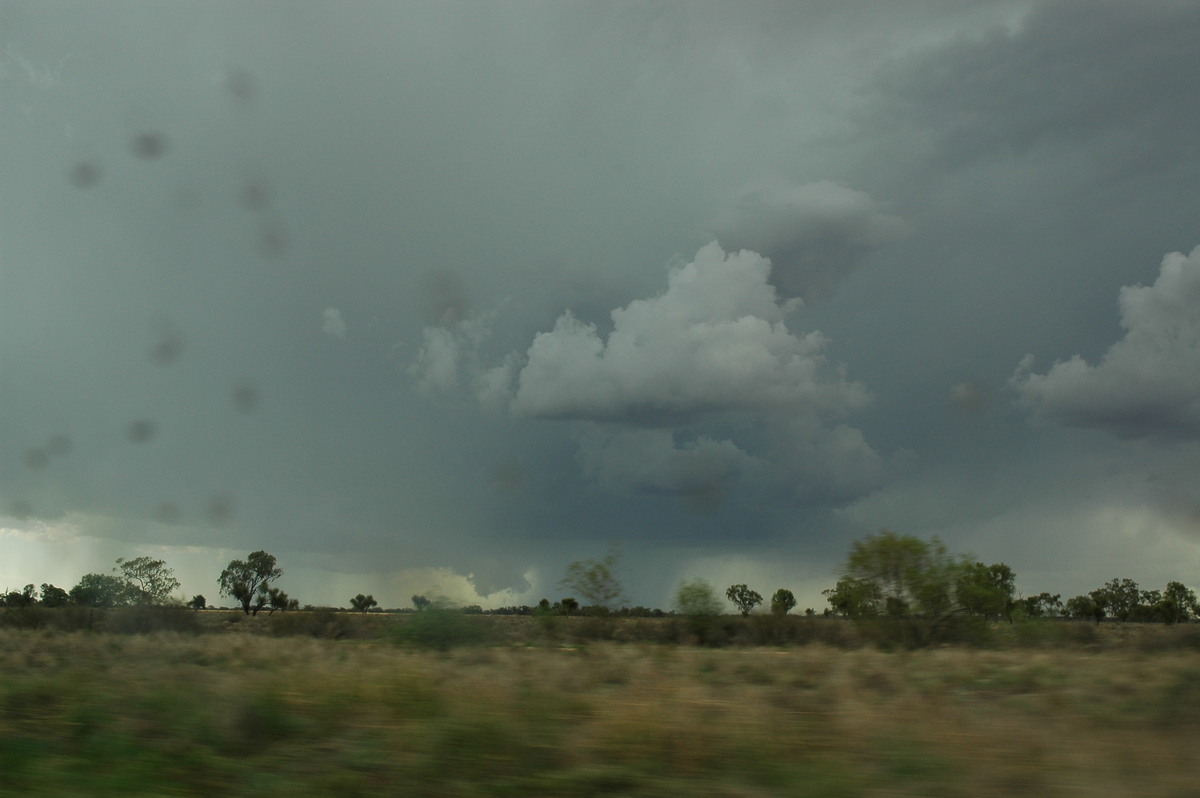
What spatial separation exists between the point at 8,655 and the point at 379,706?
20.2 metres

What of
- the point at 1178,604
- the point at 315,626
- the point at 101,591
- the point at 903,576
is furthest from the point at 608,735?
the point at 1178,604

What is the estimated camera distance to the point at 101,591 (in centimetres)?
5875

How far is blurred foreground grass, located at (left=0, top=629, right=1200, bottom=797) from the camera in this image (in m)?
6.65

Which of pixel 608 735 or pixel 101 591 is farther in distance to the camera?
pixel 101 591

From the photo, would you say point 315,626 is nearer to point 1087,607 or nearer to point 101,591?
point 101,591

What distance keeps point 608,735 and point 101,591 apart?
61170 millimetres

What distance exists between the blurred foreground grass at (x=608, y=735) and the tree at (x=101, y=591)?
162 ft

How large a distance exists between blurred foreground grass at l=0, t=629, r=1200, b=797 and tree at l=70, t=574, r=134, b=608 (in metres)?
49.3

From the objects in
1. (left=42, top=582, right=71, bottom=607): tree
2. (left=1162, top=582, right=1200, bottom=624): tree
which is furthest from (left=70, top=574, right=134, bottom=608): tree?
(left=1162, top=582, right=1200, bottom=624): tree

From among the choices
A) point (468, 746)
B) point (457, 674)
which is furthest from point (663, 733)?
point (457, 674)

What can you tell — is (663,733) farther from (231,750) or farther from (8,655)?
(8,655)

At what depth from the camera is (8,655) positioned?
24234 mm

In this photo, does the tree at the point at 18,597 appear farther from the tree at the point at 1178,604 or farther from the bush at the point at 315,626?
the tree at the point at 1178,604

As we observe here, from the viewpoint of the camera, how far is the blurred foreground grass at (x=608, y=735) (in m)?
6.65
